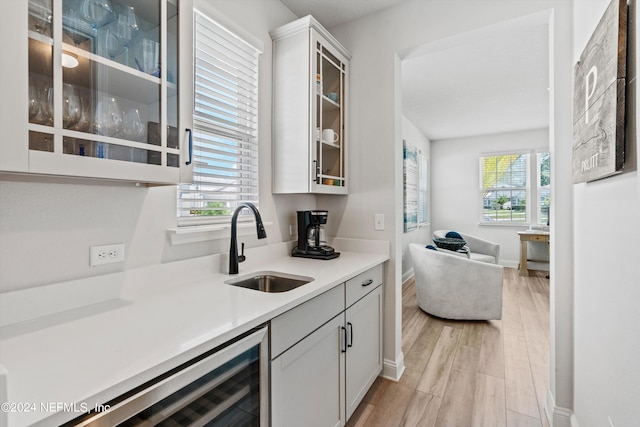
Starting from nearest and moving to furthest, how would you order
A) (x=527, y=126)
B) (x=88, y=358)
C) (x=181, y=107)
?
(x=88, y=358) → (x=181, y=107) → (x=527, y=126)

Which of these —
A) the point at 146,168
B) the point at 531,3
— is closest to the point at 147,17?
the point at 146,168

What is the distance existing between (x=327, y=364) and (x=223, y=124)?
1395mm

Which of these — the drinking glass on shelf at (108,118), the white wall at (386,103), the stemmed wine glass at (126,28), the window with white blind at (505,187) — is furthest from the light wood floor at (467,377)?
the window with white blind at (505,187)

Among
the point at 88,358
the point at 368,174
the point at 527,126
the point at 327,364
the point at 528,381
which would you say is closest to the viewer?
the point at 88,358

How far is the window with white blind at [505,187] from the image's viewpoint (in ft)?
19.2

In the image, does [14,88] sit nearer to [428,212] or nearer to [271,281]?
[271,281]

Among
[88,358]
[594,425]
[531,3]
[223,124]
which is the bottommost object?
[594,425]

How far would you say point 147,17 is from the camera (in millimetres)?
1114

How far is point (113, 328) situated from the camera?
0.96 meters

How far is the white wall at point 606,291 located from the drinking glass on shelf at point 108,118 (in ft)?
5.15

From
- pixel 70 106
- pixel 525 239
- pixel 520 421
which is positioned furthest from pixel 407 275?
pixel 70 106

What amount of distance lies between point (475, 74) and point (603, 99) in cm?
256

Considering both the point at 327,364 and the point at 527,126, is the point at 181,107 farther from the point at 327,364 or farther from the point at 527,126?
the point at 527,126

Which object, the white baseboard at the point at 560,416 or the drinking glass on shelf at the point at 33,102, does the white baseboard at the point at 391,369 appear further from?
the drinking glass on shelf at the point at 33,102
